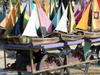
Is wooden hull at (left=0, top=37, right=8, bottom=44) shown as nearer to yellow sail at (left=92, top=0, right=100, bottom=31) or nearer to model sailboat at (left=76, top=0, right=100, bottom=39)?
model sailboat at (left=76, top=0, right=100, bottom=39)

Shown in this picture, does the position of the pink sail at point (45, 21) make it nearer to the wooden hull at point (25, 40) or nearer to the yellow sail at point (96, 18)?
the wooden hull at point (25, 40)

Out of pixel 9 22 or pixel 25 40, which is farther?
pixel 9 22

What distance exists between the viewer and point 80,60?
5.98 meters

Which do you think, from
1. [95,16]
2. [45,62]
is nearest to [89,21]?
[95,16]

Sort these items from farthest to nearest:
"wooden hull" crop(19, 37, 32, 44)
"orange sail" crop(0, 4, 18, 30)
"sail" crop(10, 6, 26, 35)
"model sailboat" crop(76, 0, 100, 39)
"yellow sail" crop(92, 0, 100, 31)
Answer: "yellow sail" crop(92, 0, 100, 31) → "model sailboat" crop(76, 0, 100, 39) → "orange sail" crop(0, 4, 18, 30) → "sail" crop(10, 6, 26, 35) → "wooden hull" crop(19, 37, 32, 44)

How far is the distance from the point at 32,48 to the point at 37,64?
25.0 inches

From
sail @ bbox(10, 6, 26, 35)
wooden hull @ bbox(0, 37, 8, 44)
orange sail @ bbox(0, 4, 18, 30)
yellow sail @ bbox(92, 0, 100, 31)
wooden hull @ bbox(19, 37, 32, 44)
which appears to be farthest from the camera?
yellow sail @ bbox(92, 0, 100, 31)

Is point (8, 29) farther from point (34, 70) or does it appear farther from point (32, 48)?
point (34, 70)

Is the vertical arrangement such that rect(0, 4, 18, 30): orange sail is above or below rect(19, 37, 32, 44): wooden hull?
above

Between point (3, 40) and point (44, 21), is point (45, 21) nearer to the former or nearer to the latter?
point (44, 21)

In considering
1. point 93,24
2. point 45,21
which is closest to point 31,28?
point 45,21

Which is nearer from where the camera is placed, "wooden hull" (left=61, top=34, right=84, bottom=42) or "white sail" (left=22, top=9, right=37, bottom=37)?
"white sail" (left=22, top=9, right=37, bottom=37)

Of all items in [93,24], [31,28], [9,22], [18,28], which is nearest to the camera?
[31,28]

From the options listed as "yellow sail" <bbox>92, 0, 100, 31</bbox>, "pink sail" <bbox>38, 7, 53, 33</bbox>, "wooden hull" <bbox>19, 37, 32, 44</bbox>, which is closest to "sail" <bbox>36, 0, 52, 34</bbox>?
"pink sail" <bbox>38, 7, 53, 33</bbox>
